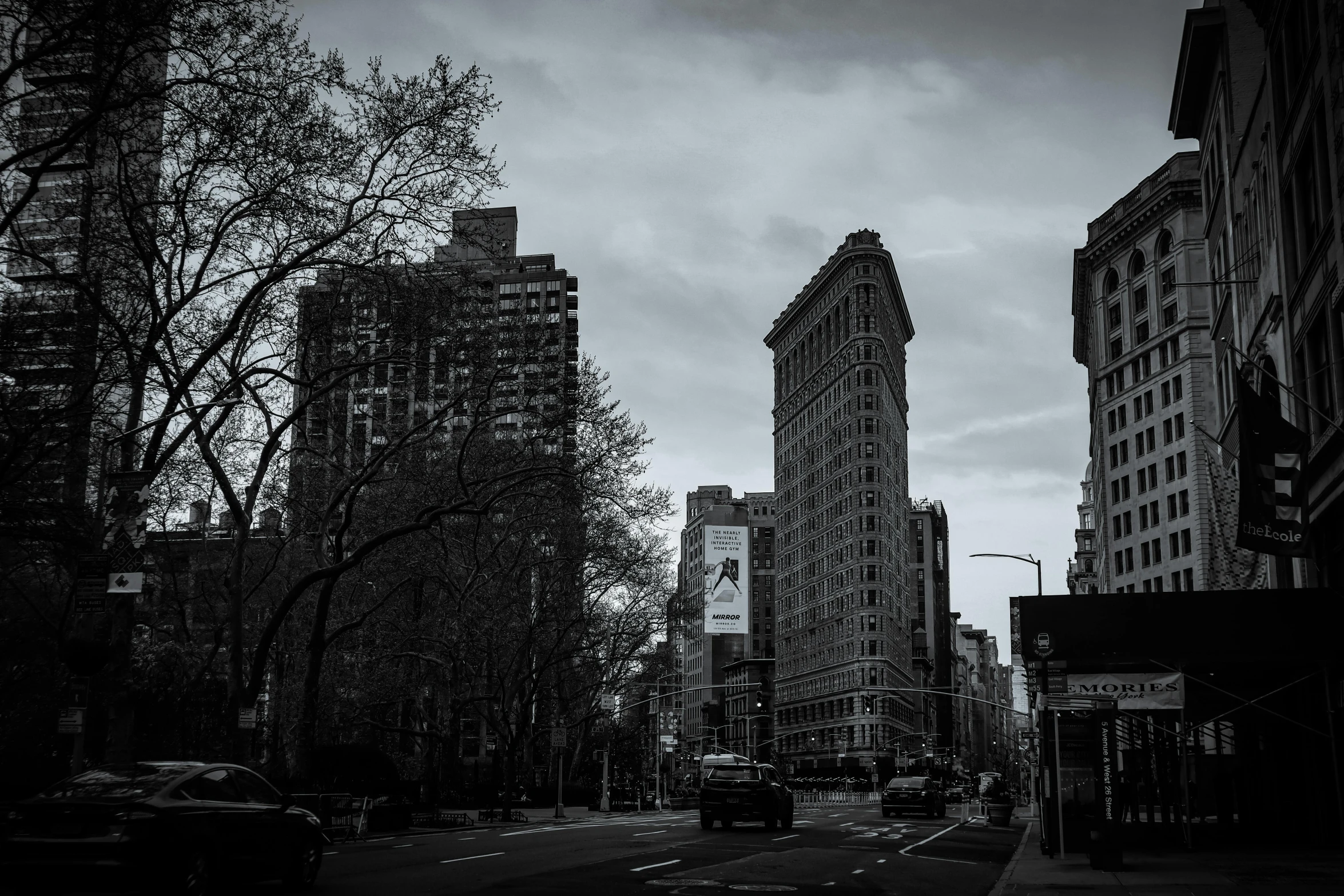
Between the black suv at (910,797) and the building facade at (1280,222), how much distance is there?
569 inches

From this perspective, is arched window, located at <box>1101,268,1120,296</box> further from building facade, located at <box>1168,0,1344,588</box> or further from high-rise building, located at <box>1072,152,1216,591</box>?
building facade, located at <box>1168,0,1344,588</box>

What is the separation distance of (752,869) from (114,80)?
1705 cm

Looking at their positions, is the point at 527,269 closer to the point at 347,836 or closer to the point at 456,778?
the point at 456,778

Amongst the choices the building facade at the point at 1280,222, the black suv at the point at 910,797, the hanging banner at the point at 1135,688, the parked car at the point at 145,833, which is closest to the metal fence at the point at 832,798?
the black suv at the point at 910,797

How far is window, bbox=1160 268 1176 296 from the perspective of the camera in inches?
3762

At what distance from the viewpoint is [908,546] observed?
173 meters

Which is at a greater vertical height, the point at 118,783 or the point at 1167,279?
the point at 1167,279

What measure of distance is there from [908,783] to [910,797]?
0.93 meters

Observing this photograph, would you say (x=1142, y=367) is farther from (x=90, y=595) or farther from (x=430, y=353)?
(x=90, y=595)

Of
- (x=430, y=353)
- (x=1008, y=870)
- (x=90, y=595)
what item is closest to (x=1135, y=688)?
(x=1008, y=870)

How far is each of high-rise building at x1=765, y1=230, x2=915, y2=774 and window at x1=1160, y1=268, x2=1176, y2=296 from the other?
4924cm

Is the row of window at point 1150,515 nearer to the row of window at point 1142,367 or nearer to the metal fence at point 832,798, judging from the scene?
the row of window at point 1142,367

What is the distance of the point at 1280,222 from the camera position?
1219 inches

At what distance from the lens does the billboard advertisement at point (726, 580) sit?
9338 centimetres
